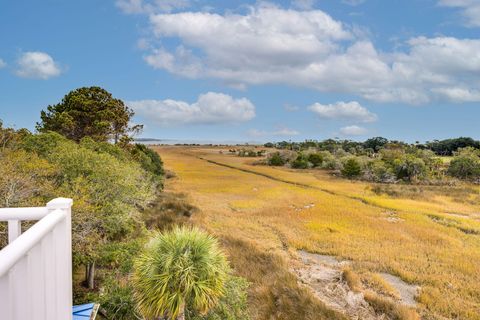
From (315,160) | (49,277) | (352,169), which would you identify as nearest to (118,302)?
(49,277)

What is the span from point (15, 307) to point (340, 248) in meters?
22.6

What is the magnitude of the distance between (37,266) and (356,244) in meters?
23.9

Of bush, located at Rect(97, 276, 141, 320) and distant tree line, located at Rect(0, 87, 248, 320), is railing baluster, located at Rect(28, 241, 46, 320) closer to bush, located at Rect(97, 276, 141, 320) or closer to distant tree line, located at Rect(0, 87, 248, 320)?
distant tree line, located at Rect(0, 87, 248, 320)

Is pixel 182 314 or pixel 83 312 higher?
pixel 182 314

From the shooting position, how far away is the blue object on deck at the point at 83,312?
356 inches

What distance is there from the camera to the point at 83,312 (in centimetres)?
939

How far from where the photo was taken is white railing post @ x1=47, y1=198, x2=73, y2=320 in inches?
103

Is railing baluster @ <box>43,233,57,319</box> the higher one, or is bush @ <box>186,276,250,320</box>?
railing baluster @ <box>43,233,57,319</box>

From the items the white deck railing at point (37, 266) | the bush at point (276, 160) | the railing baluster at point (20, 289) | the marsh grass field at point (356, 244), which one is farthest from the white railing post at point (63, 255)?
the bush at point (276, 160)

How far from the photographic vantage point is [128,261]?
11734 mm

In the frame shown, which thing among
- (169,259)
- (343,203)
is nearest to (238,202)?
(343,203)

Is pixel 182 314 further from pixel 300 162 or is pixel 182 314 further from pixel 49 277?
pixel 300 162

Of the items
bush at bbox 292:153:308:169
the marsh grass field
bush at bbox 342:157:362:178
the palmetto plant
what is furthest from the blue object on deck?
bush at bbox 292:153:308:169

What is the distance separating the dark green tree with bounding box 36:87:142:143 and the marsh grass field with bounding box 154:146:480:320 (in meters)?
11.9
